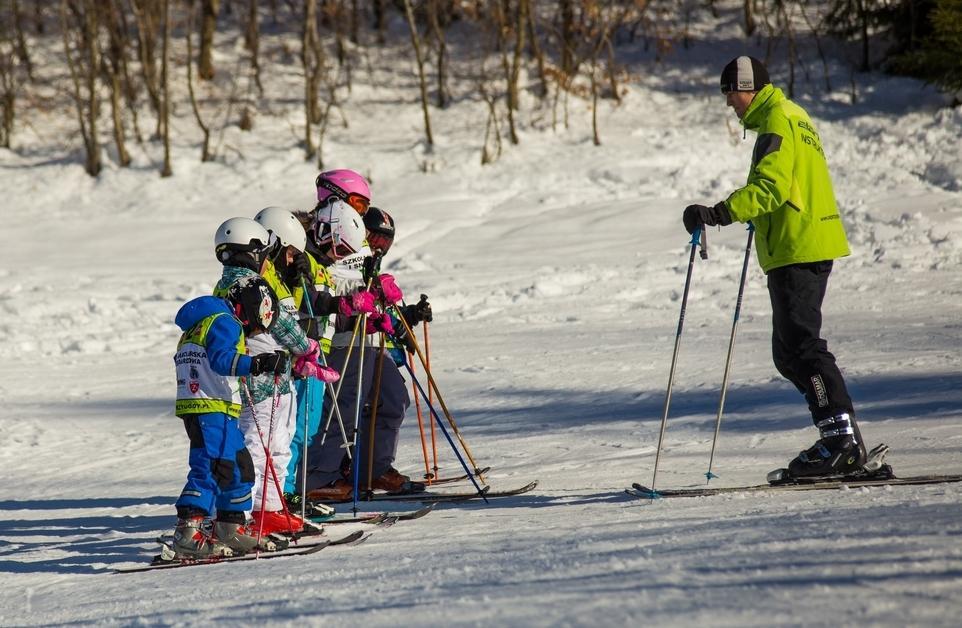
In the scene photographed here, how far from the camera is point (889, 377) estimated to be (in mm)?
8453

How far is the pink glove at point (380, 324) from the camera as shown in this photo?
22.2ft

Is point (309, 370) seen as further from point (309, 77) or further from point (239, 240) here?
point (309, 77)

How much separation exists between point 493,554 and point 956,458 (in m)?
2.99

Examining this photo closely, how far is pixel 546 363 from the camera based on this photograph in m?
10.4

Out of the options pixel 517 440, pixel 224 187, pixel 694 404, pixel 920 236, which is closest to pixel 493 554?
pixel 517 440

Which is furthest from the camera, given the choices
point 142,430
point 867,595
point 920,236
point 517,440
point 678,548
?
point 920,236

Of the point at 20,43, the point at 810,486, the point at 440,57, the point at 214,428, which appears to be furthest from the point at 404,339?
the point at 20,43

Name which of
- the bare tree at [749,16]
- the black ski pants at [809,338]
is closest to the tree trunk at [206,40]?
the bare tree at [749,16]

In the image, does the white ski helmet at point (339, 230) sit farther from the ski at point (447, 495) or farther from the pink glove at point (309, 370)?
the ski at point (447, 495)

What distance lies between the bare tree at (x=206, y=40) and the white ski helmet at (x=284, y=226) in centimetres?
2086

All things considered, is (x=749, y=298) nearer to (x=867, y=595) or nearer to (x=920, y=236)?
(x=920, y=236)

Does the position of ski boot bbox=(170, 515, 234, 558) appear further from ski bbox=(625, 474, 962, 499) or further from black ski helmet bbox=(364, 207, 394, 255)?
black ski helmet bbox=(364, 207, 394, 255)

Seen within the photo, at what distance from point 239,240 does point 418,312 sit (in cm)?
152

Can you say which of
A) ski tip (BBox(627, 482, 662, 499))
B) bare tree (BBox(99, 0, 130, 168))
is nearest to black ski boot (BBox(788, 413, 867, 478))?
ski tip (BBox(627, 482, 662, 499))
